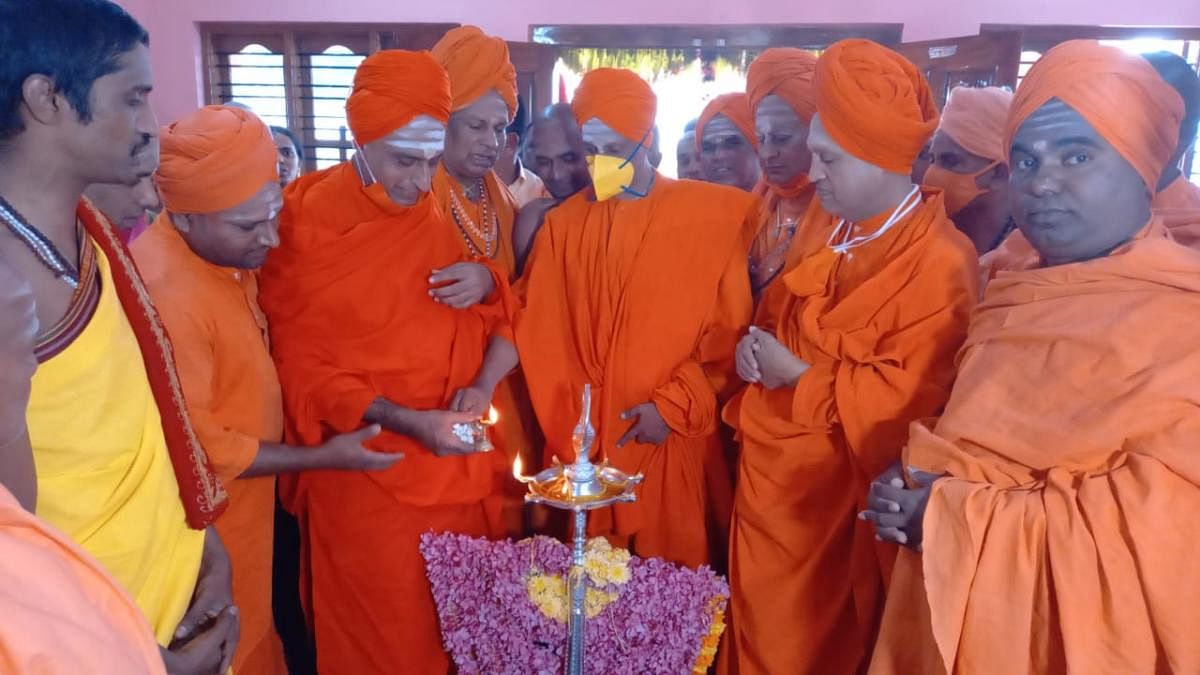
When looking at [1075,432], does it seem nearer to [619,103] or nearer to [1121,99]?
[1121,99]

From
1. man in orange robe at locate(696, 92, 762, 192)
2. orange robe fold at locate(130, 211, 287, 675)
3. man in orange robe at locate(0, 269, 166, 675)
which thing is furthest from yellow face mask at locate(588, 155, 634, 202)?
man in orange robe at locate(0, 269, 166, 675)

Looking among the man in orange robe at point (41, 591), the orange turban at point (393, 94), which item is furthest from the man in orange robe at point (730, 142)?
the man in orange robe at point (41, 591)

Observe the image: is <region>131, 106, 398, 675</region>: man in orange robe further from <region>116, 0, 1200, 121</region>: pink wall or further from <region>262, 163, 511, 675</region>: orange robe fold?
<region>116, 0, 1200, 121</region>: pink wall

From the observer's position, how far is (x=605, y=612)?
1.80 metres

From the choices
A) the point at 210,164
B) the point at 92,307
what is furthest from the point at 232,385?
the point at 92,307

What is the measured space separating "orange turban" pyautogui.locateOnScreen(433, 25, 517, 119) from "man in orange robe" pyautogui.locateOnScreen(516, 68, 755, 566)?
13.0 inches

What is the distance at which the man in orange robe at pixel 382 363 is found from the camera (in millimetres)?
2217

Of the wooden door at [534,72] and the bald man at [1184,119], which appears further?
the wooden door at [534,72]

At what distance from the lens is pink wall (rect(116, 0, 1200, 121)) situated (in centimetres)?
568

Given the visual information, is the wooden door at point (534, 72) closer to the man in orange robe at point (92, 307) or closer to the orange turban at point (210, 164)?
the orange turban at point (210, 164)

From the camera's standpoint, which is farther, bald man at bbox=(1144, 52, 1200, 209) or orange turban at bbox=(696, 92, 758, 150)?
orange turban at bbox=(696, 92, 758, 150)

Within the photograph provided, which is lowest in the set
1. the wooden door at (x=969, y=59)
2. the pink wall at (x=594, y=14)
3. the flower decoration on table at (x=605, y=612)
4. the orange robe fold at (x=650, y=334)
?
the flower decoration on table at (x=605, y=612)

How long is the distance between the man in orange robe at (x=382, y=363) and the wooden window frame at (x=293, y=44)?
170 inches

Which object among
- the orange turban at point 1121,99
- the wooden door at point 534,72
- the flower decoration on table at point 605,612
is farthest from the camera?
the wooden door at point 534,72
